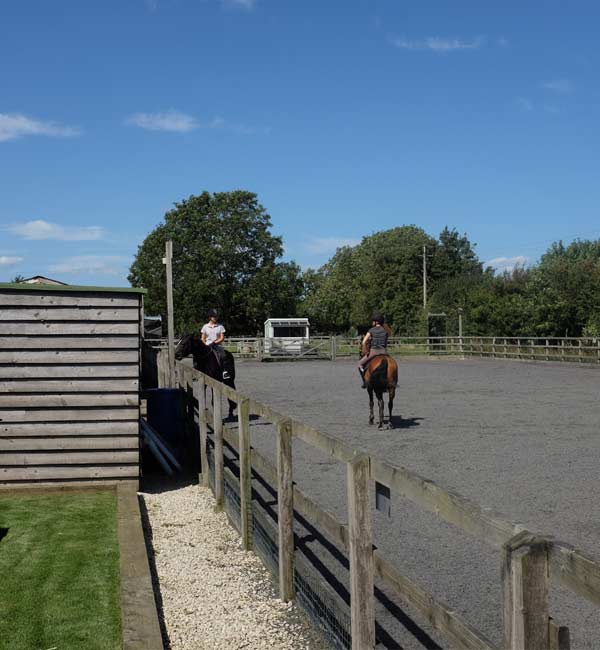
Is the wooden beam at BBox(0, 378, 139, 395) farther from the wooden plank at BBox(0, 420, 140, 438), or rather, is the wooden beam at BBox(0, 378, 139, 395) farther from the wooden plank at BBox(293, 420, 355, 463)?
the wooden plank at BBox(293, 420, 355, 463)

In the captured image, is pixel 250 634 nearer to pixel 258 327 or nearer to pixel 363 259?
pixel 258 327

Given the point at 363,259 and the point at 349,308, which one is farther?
the point at 363,259

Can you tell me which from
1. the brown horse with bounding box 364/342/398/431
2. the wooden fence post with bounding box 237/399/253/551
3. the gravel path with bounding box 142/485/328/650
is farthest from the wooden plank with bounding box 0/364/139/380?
the brown horse with bounding box 364/342/398/431

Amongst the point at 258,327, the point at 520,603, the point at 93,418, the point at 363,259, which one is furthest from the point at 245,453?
the point at 363,259

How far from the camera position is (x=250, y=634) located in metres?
4.81

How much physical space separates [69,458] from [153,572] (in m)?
2.99

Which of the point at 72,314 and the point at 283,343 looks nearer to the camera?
the point at 72,314

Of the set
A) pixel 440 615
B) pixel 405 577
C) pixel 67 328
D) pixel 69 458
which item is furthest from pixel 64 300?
pixel 440 615

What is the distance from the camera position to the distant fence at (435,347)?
3916 centimetres

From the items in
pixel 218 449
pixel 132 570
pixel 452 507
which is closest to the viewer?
pixel 452 507

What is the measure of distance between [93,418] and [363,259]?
107667mm

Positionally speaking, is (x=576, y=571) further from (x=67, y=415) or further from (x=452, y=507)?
(x=67, y=415)

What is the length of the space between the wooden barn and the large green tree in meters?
57.5

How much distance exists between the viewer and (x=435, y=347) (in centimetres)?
5056
